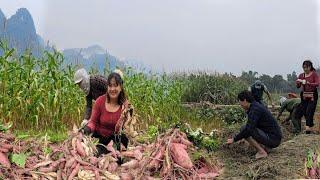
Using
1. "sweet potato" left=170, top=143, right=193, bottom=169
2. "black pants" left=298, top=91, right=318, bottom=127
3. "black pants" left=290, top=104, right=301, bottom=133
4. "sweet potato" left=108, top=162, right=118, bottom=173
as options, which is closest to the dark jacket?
"sweet potato" left=170, top=143, right=193, bottom=169

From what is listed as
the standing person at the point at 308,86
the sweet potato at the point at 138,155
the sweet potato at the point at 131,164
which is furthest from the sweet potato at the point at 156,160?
the standing person at the point at 308,86

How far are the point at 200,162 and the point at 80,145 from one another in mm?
1206

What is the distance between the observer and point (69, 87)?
31.2ft

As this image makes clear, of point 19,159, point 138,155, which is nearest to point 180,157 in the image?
point 138,155

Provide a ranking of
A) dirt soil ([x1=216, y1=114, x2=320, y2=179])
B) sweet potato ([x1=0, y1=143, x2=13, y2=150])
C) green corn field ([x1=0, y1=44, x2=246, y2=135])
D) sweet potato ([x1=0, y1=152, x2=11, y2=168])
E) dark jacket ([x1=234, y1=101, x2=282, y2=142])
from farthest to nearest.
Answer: green corn field ([x1=0, y1=44, x2=246, y2=135]), dark jacket ([x1=234, y1=101, x2=282, y2=142]), dirt soil ([x1=216, y1=114, x2=320, y2=179]), sweet potato ([x1=0, y1=143, x2=13, y2=150]), sweet potato ([x1=0, y1=152, x2=11, y2=168])

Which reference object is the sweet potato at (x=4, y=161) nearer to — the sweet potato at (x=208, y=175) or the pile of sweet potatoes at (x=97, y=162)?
the pile of sweet potatoes at (x=97, y=162)

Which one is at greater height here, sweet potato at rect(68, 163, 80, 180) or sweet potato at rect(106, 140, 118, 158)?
sweet potato at rect(106, 140, 118, 158)

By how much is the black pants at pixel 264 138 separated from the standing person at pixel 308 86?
291cm

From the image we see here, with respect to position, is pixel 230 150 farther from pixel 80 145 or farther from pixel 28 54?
pixel 28 54

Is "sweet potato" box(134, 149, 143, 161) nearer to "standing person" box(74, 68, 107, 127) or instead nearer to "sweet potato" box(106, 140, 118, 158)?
"sweet potato" box(106, 140, 118, 158)

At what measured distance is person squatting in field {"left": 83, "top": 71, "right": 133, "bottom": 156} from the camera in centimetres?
597

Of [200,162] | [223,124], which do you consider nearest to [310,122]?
[223,124]

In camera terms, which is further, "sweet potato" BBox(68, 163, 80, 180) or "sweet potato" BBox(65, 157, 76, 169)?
"sweet potato" BBox(65, 157, 76, 169)

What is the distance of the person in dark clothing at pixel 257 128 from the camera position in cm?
689
